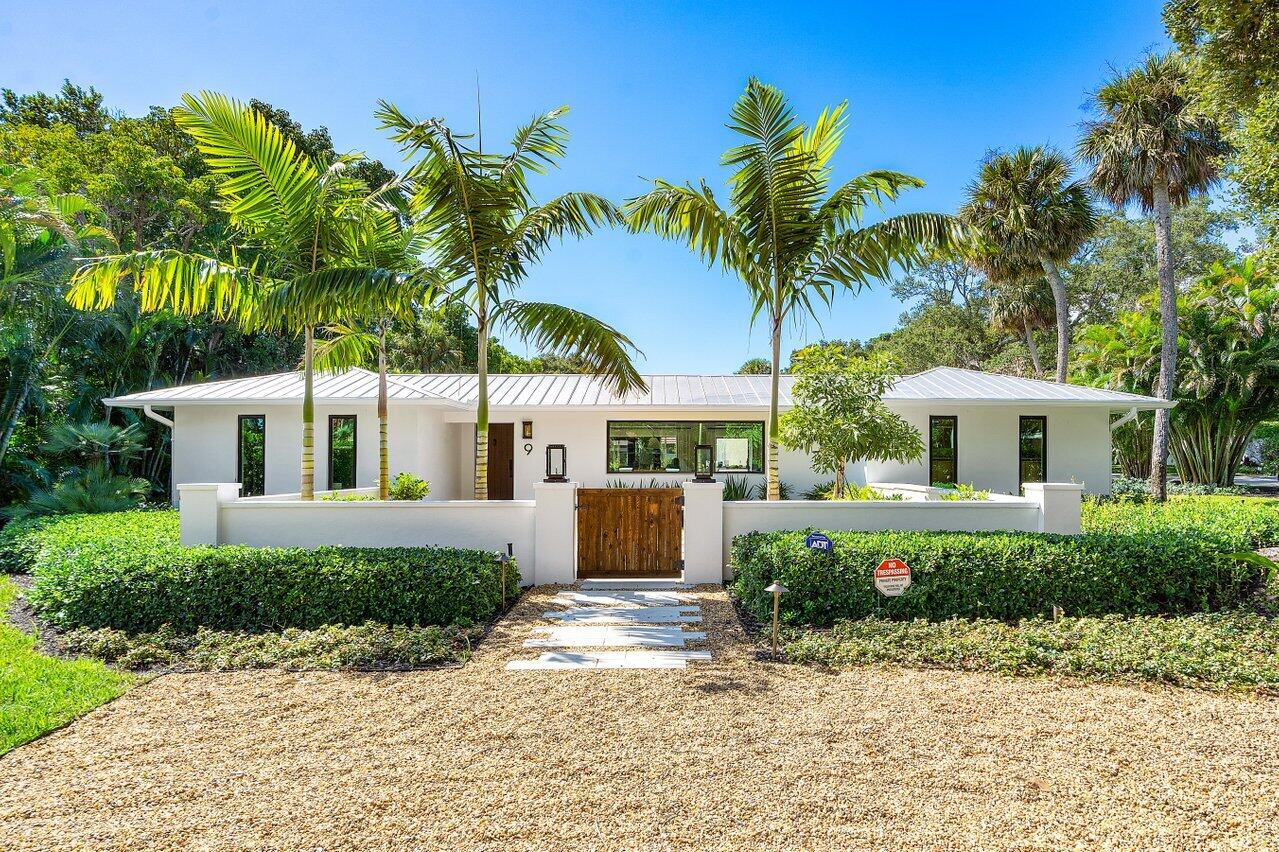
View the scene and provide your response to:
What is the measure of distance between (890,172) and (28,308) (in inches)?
650

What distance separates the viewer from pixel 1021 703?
4.64 metres

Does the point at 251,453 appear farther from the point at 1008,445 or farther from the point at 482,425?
the point at 1008,445

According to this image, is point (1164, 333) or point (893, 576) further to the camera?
point (1164, 333)

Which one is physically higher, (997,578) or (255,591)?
(997,578)

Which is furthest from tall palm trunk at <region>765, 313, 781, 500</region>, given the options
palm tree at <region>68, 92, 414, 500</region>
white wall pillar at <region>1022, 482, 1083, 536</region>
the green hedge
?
palm tree at <region>68, 92, 414, 500</region>

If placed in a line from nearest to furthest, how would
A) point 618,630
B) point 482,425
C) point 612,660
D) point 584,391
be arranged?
point 612,660 < point 618,630 < point 482,425 < point 584,391

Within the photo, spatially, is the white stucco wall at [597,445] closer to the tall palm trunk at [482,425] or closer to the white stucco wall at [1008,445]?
the white stucco wall at [1008,445]

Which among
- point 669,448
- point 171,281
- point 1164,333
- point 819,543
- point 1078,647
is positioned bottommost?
point 1078,647

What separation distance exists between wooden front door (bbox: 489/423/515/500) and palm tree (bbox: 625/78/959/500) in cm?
743

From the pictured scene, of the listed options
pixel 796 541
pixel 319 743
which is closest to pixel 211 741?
pixel 319 743

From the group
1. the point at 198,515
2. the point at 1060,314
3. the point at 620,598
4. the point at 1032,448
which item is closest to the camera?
the point at 620,598

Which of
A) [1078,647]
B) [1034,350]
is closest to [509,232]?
[1078,647]

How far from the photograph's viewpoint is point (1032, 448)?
48.5 feet

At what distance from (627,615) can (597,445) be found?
299 inches
